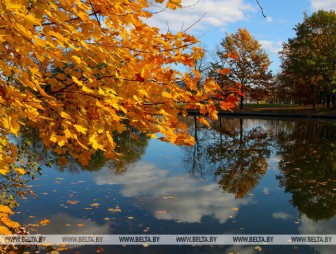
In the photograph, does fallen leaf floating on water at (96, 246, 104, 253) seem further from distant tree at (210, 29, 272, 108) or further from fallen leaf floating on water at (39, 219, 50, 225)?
distant tree at (210, 29, 272, 108)

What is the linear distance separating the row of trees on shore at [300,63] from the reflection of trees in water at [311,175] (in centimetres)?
1535

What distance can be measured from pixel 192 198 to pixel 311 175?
16.0 ft

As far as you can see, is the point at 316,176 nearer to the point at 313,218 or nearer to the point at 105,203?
the point at 313,218

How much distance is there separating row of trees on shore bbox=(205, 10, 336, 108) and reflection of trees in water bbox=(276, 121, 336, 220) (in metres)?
15.4

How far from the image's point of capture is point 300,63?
44688 millimetres

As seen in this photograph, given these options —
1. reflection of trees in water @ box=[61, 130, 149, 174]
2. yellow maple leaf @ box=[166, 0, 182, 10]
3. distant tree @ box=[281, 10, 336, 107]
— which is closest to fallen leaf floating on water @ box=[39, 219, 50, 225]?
reflection of trees in water @ box=[61, 130, 149, 174]

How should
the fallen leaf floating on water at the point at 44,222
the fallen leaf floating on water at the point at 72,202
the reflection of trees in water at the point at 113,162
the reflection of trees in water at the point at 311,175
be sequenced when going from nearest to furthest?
the fallen leaf floating on water at the point at 44,222
the reflection of trees in water at the point at 311,175
the fallen leaf floating on water at the point at 72,202
the reflection of trees in water at the point at 113,162

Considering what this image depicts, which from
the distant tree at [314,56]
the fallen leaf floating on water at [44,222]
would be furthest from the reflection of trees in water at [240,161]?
the distant tree at [314,56]

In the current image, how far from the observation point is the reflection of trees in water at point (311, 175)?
830cm

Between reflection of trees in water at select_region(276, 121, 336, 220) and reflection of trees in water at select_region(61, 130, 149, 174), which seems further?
reflection of trees in water at select_region(61, 130, 149, 174)

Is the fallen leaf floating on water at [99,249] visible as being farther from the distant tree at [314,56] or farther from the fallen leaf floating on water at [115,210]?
the distant tree at [314,56]

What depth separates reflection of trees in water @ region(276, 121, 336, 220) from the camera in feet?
27.2

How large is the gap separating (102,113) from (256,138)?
815 inches

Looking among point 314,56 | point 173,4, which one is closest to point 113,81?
point 173,4
